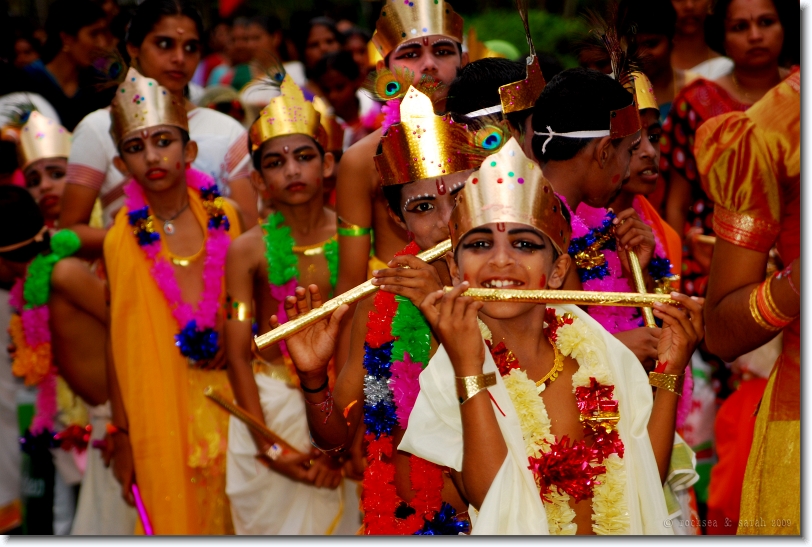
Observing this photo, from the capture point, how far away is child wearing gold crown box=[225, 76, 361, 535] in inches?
185

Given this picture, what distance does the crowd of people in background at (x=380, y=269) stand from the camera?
109 inches

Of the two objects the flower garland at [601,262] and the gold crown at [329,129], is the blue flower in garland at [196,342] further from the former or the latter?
the flower garland at [601,262]

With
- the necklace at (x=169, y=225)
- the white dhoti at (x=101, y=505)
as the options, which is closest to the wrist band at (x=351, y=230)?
the necklace at (x=169, y=225)

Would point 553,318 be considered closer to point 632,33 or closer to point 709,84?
point 632,33

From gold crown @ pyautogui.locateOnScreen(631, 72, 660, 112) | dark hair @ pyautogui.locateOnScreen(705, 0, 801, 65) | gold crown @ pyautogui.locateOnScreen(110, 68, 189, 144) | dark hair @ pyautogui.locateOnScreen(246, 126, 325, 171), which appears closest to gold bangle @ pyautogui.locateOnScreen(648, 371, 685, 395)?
dark hair @ pyautogui.locateOnScreen(705, 0, 801, 65)

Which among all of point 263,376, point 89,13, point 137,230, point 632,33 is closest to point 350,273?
point 263,376

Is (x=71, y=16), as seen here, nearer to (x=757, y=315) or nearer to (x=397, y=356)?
(x=397, y=356)

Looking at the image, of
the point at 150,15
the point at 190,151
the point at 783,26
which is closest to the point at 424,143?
the point at 783,26

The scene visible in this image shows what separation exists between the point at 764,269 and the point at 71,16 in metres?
5.71

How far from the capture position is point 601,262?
11.8 feet

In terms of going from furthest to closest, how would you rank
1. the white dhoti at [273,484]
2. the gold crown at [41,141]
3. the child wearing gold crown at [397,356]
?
the gold crown at [41,141], the white dhoti at [273,484], the child wearing gold crown at [397,356]

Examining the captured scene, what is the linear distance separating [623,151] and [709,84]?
5.69 feet

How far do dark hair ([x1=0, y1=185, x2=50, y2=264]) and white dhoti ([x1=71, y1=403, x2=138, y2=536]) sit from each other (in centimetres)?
90

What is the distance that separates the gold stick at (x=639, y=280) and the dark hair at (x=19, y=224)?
→ 313 cm
